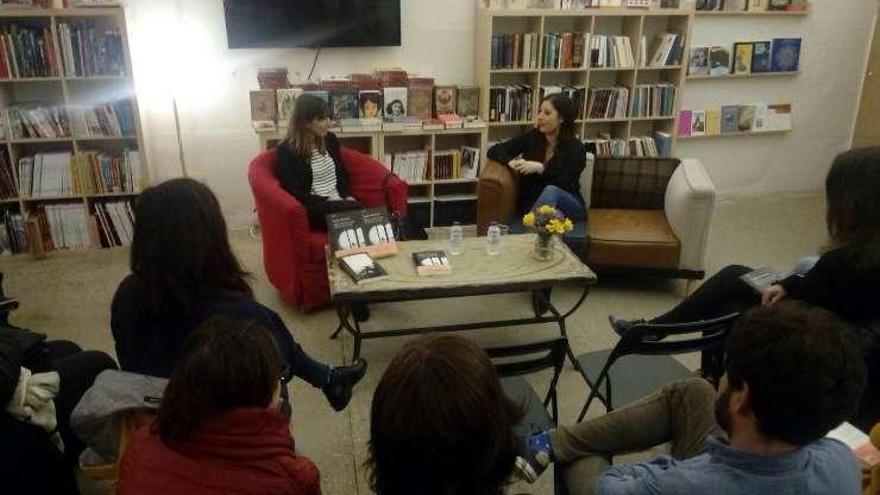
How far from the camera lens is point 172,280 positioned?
1711mm

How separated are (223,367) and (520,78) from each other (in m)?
3.99

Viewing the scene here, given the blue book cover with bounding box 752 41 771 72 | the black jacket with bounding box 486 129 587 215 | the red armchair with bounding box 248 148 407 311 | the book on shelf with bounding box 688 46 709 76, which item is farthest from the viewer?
the blue book cover with bounding box 752 41 771 72

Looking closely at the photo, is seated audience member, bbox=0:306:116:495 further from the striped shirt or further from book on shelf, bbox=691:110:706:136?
book on shelf, bbox=691:110:706:136

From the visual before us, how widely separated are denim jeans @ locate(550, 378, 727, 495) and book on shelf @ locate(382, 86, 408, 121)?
3121mm

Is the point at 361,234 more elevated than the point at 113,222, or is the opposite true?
the point at 361,234

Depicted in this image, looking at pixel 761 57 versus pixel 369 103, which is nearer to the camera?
pixel 369 103

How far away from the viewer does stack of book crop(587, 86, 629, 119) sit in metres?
4.87

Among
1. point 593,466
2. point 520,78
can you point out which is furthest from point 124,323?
point 520,78

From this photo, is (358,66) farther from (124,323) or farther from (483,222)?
(124,323)

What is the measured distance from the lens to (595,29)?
4844mm

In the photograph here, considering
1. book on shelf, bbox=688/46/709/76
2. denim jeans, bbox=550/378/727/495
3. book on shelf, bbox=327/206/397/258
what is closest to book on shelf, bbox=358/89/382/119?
book on shelf, bbox=327/206/397/258

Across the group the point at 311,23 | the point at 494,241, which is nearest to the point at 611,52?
the point at 311,23

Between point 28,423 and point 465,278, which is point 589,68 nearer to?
point 465,278

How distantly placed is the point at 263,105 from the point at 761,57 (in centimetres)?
376
